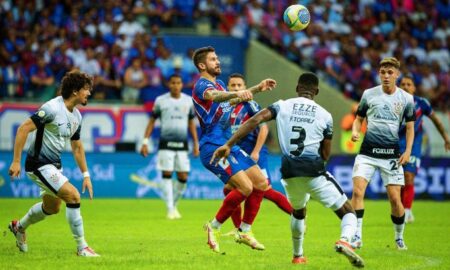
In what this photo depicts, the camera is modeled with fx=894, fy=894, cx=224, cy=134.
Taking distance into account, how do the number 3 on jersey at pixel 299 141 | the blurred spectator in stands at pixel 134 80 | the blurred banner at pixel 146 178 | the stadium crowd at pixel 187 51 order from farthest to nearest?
1. the blurred spectator in stands at pixel 134 80
2. the stadium crowd at pixel 187 51
3. the blurred banner at pixel 146 178
4. the number 3 on jersey at pixel 299 141

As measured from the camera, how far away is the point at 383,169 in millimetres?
13305

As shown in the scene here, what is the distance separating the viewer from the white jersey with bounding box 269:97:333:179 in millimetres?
10422

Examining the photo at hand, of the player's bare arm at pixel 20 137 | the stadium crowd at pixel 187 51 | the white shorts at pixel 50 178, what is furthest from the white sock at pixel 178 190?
the player's bare arm at pixel 20 137

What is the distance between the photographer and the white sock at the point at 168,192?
19203 millimetres

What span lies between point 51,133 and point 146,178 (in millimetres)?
13588

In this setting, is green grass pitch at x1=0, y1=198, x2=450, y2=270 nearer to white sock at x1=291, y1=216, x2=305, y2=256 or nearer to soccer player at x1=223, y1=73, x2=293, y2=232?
white sock at x1=291, y1=216, x2=305, y2=256

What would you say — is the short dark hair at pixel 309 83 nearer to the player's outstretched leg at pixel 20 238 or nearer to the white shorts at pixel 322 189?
Result: the white shorts at pixel 322 189

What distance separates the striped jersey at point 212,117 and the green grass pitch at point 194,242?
159 cm

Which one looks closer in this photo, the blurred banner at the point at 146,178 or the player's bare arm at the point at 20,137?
the player's bare arm at the point at 20,137

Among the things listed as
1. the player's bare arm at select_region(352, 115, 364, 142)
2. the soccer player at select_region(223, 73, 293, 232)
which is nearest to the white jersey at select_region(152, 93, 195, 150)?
the soccer player at select_region(223, 73, 293, 232)

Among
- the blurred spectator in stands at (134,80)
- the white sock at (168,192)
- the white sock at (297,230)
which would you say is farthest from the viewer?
the blurred spectator in stands at (134,80)

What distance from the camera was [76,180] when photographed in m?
24.4

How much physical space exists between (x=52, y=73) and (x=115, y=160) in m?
3.43

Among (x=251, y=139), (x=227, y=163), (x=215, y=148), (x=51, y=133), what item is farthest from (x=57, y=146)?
(x=251, y=139)
